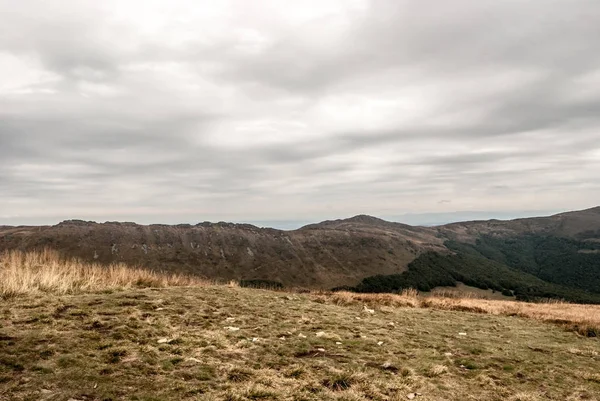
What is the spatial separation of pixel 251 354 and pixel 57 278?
30.3 ft

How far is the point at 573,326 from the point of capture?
1653 cm

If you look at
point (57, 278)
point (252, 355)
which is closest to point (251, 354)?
point (252, 355)

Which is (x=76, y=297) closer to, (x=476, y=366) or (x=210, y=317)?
(x=210, y=317)

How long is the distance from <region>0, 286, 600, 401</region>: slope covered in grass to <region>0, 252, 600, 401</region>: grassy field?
0.03 metres

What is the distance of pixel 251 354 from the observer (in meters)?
8.87

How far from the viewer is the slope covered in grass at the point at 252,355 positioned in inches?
261

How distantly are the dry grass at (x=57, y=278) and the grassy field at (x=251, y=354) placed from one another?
0.31m

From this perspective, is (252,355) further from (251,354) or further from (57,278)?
(57,278)

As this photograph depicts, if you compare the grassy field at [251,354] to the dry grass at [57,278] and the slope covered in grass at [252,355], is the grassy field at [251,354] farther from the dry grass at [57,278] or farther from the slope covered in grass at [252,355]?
the dry grass at [57,278]

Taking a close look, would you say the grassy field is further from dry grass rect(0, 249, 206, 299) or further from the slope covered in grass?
dry grass rect(0, 249, 206, 299)

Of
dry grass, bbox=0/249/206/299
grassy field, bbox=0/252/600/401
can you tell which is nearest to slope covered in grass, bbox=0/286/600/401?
grassy field, bbox=0/252/600/401

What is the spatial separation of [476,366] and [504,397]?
1937mm

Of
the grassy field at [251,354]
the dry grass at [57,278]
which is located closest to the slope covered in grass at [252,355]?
the grassy field at [251,354]

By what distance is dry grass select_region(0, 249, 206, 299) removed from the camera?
12.3 m
